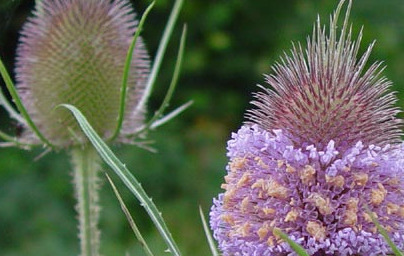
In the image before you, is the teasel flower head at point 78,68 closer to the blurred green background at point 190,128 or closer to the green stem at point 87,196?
the green stem at point 87,196

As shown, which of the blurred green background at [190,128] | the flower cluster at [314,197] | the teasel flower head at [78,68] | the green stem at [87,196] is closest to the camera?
the flower cluster at [314,197]

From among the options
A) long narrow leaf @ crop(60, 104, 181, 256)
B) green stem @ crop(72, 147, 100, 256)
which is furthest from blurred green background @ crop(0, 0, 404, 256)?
long narrow leaf @ crop(60, 104, 181, 256)

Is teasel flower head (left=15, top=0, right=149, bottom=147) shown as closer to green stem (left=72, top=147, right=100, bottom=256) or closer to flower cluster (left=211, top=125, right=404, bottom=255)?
green stem (left=72, top=147, right=100, bottom=256)

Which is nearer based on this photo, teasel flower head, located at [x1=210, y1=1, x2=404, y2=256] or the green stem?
teasel flower head, located at [x1=210, y1=1, x2=404, y2=256]

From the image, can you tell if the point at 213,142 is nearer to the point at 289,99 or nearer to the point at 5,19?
the point at 5,19

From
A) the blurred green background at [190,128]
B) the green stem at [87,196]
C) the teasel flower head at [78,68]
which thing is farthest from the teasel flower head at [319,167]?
the blurred green background at [190,128]

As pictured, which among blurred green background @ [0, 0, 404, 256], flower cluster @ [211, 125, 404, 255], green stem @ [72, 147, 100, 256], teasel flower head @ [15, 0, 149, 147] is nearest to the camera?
flower cluster @ [211, 125, 404, 255]

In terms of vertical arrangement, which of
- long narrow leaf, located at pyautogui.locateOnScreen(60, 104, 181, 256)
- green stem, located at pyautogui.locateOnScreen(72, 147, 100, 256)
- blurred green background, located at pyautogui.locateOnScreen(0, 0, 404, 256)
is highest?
blurred green background, located at pyautogui.locateOnScreen(0, 0, 404, 256)
